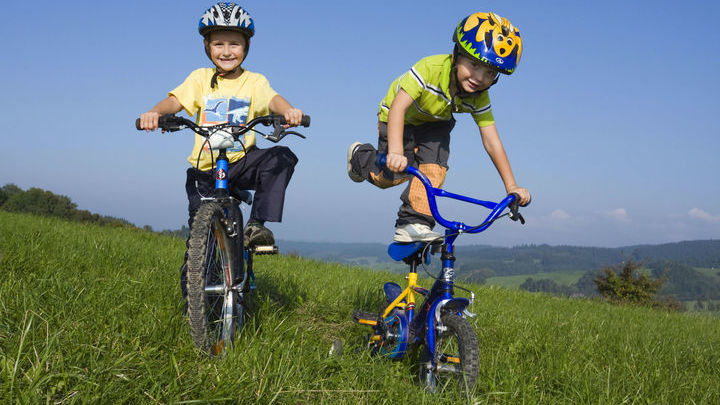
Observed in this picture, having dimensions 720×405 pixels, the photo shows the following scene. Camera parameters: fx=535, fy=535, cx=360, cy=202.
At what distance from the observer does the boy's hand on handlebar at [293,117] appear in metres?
3.51

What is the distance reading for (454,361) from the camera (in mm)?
3193

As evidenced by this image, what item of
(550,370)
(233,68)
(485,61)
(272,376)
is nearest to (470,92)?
(485,61)

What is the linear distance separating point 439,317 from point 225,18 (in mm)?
2577

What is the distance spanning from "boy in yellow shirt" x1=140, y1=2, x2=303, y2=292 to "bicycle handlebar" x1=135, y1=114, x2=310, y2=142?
0.42 m

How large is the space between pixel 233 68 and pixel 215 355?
7.07 feet

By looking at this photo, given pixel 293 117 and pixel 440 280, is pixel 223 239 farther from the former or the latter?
pixel 440 280

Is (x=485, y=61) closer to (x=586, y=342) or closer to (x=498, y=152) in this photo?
(x=498, y=152)

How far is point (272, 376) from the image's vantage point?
2.78 metres

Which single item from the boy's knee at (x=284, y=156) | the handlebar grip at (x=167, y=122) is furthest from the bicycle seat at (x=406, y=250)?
the handlebar grip at (x=167, y=122)

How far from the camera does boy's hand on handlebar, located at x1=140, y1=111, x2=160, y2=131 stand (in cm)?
338

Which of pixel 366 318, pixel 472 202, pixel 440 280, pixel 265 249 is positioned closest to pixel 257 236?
pixel 265 249

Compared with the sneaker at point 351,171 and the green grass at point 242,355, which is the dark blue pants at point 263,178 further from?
the green grass at point 242,355

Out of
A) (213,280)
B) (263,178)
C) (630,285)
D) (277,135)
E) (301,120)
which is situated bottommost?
(630,285)

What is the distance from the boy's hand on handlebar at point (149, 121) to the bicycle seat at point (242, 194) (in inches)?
30.2
